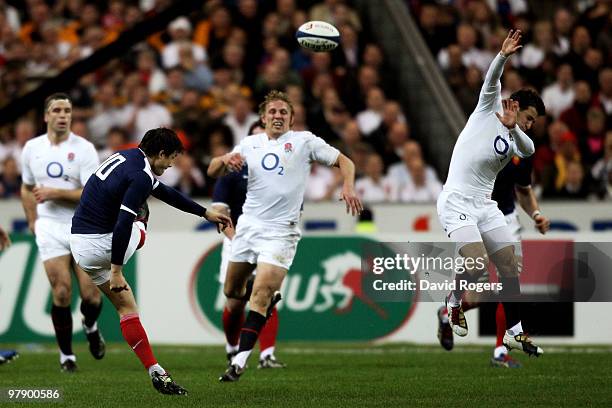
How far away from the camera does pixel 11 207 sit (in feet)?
60.6

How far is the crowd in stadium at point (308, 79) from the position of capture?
19.6m

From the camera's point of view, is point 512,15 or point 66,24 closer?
point 66,24

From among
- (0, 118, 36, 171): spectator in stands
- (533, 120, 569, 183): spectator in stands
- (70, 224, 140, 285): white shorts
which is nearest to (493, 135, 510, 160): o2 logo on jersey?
(70, 224, 140, 285): white shorts

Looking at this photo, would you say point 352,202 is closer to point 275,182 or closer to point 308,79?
point 275,182

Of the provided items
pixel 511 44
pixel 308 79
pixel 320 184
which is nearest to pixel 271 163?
pixel 511 44

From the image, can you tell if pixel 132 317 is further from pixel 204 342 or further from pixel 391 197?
pixel 391 197

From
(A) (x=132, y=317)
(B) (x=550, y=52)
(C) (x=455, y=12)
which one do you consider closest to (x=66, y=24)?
(C) (x=455, y=12)

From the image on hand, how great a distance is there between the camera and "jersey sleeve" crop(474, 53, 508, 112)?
11.9 metres

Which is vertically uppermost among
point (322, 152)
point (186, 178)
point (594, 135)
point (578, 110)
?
point (578, 110)

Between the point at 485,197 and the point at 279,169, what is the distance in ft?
6.40

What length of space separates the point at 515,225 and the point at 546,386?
2733 mm

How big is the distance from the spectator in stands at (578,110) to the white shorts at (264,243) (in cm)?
937

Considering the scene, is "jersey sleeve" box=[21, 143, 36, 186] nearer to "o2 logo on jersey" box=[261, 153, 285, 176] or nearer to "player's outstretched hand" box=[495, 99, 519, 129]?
"o2 logo on jersey" box=[261, 153, 285, 176]

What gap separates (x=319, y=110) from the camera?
2042 cm
